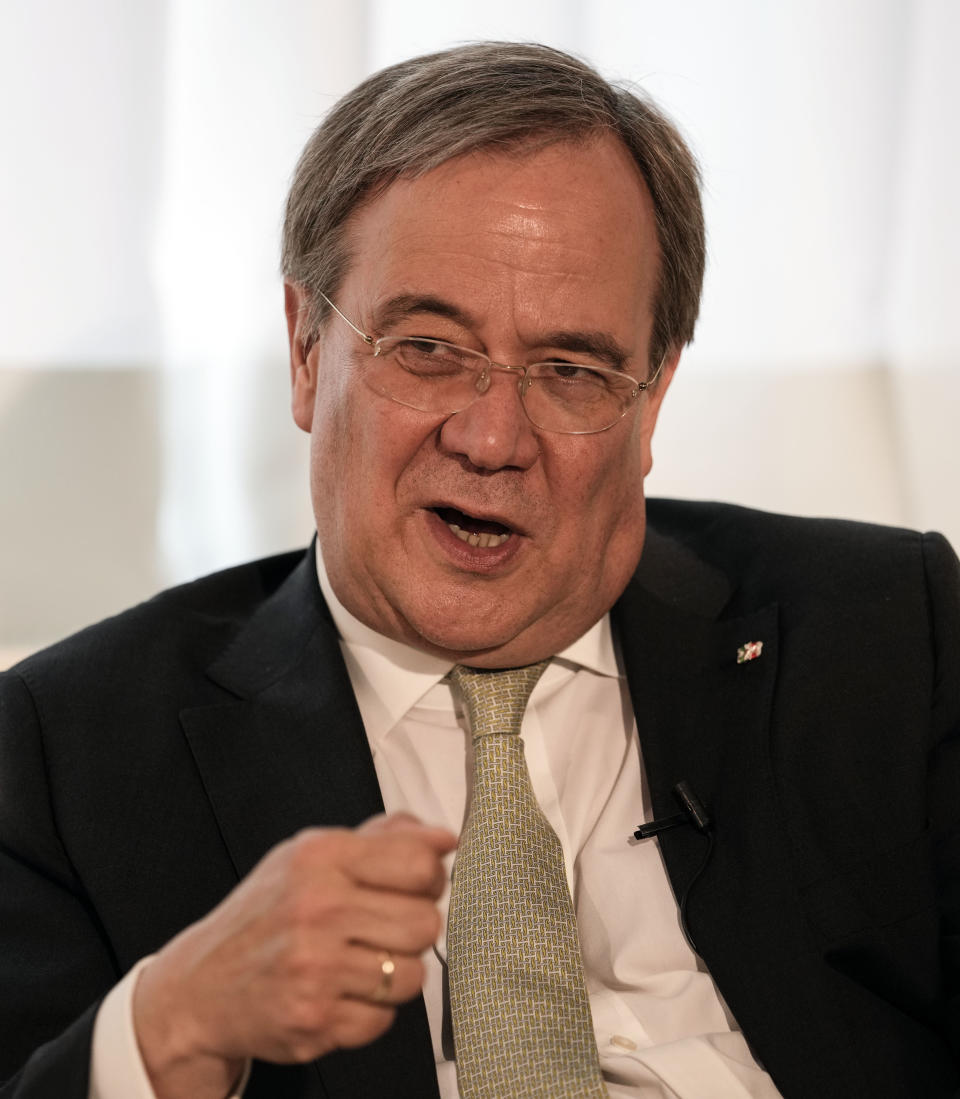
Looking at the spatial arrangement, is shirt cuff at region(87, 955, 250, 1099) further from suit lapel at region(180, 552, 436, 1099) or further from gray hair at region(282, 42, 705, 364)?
gray hair at region(282, 42, 705, 364)

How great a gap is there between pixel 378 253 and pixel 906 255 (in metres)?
1.55

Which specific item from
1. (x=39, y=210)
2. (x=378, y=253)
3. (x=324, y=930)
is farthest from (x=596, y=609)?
(x=39, y=210)

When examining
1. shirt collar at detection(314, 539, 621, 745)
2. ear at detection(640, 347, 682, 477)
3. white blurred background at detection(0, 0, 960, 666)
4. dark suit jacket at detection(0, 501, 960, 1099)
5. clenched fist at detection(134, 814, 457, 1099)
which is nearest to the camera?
clenched fist at detection(134, 814, 457, 1099)

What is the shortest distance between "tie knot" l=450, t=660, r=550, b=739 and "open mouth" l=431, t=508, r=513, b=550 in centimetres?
20

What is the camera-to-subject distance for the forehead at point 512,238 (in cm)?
183

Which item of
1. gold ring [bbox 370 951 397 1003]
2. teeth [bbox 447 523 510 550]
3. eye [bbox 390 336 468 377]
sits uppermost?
eye [bbox 390 336 468 377]

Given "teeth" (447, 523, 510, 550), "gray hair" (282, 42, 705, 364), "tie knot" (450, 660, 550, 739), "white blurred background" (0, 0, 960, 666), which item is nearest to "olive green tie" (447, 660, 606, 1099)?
"tie knot" (450, 660, 550, 739)

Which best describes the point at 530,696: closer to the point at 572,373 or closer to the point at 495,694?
the point at 495,694

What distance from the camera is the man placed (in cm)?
176

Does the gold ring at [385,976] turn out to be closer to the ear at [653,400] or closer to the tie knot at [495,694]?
the tie knot at [495,694]

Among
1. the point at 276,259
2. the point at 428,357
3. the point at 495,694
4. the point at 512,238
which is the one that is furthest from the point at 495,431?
the point at 276,259

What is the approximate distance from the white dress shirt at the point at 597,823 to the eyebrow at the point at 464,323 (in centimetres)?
43

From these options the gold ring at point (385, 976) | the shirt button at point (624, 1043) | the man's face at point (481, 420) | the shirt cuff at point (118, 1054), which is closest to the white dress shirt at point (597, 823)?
the shirt button at point (624, 1043)

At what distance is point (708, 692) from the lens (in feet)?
6.63
